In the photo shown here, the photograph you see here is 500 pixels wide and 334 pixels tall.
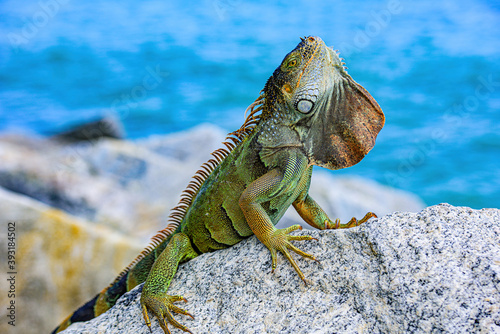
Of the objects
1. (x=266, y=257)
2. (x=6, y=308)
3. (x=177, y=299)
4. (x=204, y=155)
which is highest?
(x=204, y=155)

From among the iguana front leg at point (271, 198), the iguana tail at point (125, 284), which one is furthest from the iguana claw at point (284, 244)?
the iguana tail at point (125, 284)

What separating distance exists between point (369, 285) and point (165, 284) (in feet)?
4.51

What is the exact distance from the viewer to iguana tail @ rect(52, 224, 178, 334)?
12.7 ft

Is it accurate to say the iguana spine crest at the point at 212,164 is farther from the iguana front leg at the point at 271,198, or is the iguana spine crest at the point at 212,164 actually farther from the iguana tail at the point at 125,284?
the iguana front leg at the point at 271,198

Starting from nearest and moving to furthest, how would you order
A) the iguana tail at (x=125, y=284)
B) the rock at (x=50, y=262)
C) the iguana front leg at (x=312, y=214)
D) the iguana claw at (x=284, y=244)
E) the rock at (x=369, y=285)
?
the rock at (x=369, y=285), the iguana claw at (x=284, y=244), the iguana front leg at (x=312, y=214), the iguana tail at (x=125, y=284), the rock at (x=50, y=262)

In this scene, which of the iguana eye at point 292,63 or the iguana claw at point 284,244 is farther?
the iguana eye at point 292,63

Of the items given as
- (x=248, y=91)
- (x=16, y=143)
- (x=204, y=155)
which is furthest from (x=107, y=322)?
(x=248, y=91)

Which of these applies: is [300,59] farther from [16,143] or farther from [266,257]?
[16,143]

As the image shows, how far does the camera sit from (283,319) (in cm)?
283

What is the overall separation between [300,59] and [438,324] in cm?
185

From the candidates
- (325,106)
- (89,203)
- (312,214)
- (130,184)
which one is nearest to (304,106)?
(325,106)

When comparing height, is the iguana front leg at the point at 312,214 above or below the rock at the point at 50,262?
above

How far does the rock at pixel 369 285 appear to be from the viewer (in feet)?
8.23

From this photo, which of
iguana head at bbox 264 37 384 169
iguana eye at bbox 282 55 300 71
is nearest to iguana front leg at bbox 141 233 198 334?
iguana head at bbox 264 37 384 169
